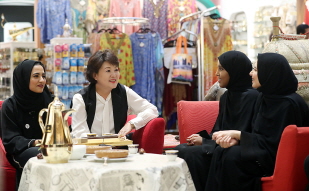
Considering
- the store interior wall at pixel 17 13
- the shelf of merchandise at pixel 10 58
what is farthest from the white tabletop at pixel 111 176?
the store interior wall at pixel 17 13

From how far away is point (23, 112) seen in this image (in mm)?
4289

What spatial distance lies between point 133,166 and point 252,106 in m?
1.56

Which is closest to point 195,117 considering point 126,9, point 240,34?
point 126,9

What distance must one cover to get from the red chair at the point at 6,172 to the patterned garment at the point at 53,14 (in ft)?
16.4

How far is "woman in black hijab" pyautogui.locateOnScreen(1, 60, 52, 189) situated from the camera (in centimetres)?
409

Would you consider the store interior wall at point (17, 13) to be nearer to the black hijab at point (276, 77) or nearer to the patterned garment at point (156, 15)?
the patterned garment at point (156, 15)

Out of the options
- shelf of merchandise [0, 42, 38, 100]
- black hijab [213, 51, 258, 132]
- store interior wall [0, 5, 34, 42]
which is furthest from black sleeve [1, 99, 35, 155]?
store interior wall [0, 5, 34, 42]

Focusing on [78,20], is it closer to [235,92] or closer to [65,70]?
[65,70]

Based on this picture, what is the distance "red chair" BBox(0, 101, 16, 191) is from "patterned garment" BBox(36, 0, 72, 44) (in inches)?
197

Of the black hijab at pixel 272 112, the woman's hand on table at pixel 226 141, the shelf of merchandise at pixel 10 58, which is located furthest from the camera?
the shelf of merchandise at pixel 10 58

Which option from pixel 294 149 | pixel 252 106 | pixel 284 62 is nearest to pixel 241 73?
pixel 252 106

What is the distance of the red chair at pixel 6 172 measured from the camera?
Answer: 409 centimetres

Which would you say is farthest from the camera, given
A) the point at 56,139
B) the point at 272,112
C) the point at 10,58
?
the point at 10,58

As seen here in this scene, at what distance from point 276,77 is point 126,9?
576cm
